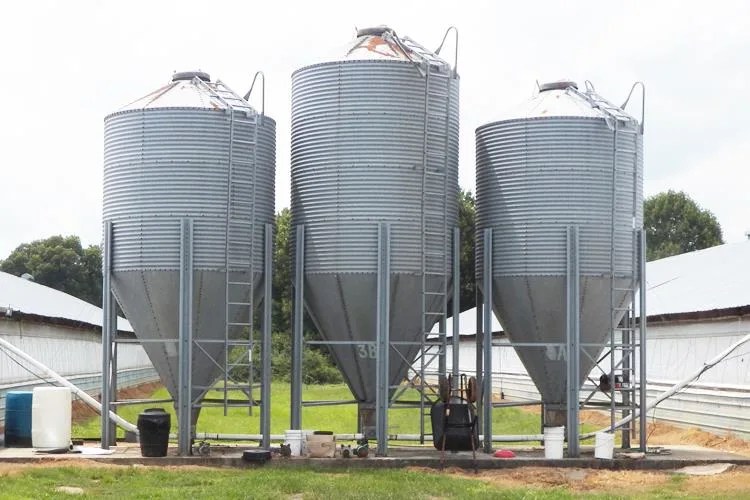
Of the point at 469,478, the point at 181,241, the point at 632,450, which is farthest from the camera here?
the point at 632,450

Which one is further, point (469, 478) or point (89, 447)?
point (89, 447)

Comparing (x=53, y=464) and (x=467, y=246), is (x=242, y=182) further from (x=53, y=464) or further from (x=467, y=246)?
(x=467, y=246)

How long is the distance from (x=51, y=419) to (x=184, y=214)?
487 cm

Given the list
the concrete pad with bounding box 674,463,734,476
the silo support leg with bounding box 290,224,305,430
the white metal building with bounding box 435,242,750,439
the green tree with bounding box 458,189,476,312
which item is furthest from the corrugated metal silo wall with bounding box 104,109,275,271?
the green tree with bounding box 458,189,476,312

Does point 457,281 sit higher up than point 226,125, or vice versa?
point 226,125

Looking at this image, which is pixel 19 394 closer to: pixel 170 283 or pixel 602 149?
pixel 170 283

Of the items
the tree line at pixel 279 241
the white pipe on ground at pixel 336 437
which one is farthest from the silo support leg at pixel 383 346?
the tree line at pixel 279 241

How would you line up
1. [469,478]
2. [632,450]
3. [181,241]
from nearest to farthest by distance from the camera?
[469,478] → [181,241] → [632,450]

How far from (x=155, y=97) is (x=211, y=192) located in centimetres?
234

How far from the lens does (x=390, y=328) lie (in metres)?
22.2

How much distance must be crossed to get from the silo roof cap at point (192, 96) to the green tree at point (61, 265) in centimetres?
8457

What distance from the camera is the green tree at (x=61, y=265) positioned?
348 ft

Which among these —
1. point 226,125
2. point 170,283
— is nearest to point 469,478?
point 170,283

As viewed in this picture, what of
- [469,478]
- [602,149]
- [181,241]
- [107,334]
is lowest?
[469,478]
